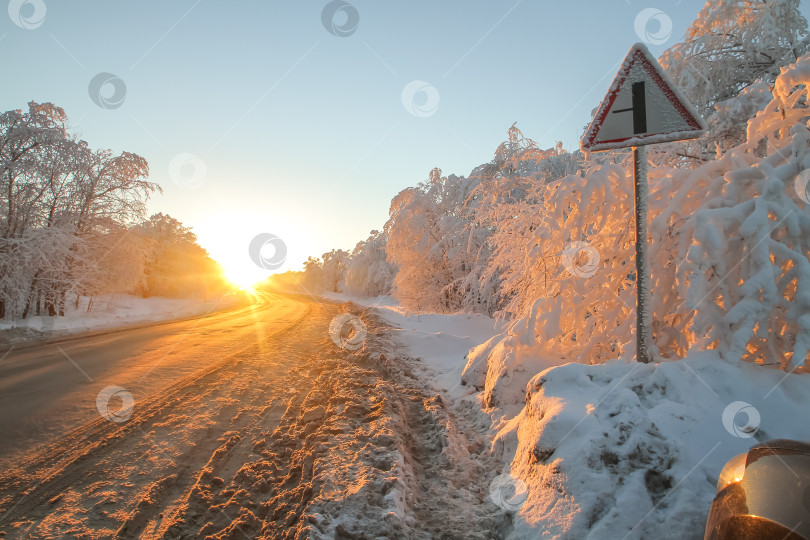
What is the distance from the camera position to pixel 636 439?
2.79m

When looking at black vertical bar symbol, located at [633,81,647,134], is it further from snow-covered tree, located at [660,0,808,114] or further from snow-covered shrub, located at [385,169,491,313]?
snow-covered shrub, located at [385,169,491,313]

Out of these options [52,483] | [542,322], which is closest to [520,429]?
[542,322]

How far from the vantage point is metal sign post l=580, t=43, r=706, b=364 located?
326 centimetres

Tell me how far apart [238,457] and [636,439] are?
3.57m

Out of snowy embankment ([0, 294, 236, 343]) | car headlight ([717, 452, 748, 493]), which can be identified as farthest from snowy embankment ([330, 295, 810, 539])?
snowy embankment ([0, 294, 236, 343])

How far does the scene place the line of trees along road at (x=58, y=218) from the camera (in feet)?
54.4

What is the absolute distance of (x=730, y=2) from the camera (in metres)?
9.86

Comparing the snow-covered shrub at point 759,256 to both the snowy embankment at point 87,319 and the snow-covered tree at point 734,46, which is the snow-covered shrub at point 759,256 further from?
the snowy embankment at point 87,319

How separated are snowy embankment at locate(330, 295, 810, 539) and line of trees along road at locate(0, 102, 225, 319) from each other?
20.3 meters

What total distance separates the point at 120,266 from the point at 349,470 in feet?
80.3

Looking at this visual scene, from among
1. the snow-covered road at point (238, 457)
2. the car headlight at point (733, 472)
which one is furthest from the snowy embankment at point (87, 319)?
the car headlight at point (733, 472)

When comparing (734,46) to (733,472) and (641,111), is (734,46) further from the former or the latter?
(733,472)

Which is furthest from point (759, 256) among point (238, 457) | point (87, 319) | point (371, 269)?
point (371, 269)

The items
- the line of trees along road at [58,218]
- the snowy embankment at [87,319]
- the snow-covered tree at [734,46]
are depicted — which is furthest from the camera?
the line of trees along road at [58,218]
